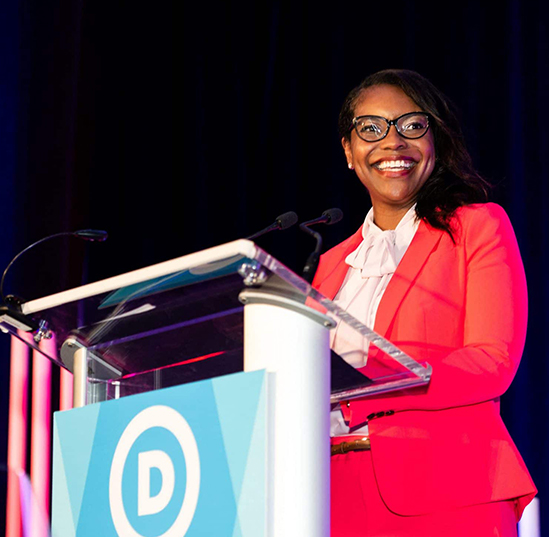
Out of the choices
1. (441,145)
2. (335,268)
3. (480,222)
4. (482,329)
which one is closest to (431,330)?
(482,329)

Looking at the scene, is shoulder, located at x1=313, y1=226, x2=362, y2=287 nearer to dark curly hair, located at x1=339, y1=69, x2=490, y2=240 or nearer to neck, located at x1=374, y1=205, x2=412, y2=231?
neck, located at x1=374, y1=205, x2=412, y2=231

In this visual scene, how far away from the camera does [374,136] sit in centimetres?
195

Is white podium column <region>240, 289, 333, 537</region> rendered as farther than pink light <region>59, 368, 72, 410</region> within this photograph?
No

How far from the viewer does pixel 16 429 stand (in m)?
3.07

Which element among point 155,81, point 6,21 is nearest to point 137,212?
point 155,81

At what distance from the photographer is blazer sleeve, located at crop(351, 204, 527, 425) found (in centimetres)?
129

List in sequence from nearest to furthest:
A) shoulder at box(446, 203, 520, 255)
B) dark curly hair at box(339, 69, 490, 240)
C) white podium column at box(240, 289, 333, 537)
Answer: white podium column at box(240, 289, 333, 537) < shoulder at box(446, 203, 520, 255) < dark curly hair at box(339, 69, 490, 240)

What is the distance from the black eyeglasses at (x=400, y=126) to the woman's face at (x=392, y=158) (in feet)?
0.03

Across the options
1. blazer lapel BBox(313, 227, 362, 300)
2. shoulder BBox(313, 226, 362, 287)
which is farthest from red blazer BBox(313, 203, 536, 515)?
shoulder BBox(313, 226, 362, 287)

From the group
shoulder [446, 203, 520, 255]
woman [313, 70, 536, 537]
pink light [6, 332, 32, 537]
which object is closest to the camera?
woman [313, 70, 536, 537]

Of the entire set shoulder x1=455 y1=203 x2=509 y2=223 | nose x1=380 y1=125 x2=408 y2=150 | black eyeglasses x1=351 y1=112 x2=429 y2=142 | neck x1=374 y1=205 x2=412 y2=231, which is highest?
black eyeglasses x1=351 y1=112 x2=429 y2=142

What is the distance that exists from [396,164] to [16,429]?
5.94 ft

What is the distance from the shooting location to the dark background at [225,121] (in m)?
3.24

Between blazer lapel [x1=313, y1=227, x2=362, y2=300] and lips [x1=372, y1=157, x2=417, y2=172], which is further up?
lips [x1=372, y1=157, x2=417, y2=172]
